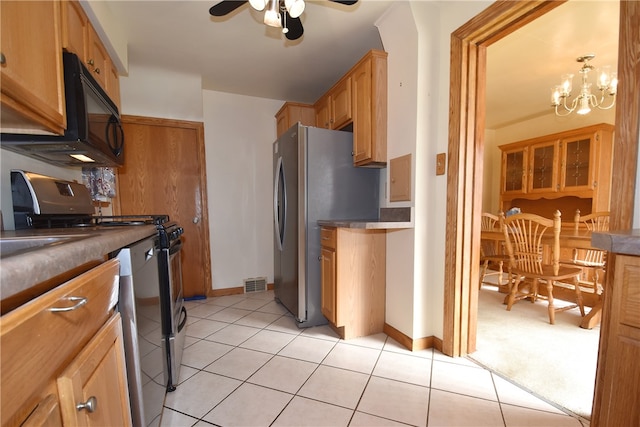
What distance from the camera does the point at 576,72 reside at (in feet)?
9.09

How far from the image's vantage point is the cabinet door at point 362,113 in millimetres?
2043

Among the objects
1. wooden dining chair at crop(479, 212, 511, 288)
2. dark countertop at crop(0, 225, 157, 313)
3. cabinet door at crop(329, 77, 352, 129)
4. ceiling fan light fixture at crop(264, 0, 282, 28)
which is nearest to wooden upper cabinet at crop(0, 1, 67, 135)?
dark countertop at crop(0, 225, 157, 313)

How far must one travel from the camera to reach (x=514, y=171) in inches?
171

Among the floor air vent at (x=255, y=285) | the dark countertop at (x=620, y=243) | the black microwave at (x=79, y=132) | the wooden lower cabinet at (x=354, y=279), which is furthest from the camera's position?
the floor air vent at (x=255, y=285)

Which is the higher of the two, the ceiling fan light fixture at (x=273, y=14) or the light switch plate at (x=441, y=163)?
the ceiling fan light fixture at (x=273, y=14)

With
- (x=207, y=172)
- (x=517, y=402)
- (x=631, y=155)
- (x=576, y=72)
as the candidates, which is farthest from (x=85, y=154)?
(x=576, y=72)

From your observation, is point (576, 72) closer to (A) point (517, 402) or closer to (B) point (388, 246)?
(B) point (388, 246)

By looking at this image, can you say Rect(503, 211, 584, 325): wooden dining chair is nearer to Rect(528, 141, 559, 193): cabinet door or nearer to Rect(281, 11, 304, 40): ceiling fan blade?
Rect(528, 141, 559, 193): cabinet door

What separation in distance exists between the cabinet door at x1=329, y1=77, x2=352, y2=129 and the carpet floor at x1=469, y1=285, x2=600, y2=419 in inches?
80.2

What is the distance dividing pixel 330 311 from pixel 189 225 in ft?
6.18

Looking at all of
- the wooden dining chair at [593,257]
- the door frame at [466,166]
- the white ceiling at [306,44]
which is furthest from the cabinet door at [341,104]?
the wooden dining chair at [593,257]

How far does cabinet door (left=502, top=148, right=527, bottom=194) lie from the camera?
4.20m

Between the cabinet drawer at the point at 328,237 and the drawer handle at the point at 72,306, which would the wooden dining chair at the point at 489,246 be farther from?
the drawer handle at the point at 72,306

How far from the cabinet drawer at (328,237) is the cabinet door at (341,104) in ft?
3.23
